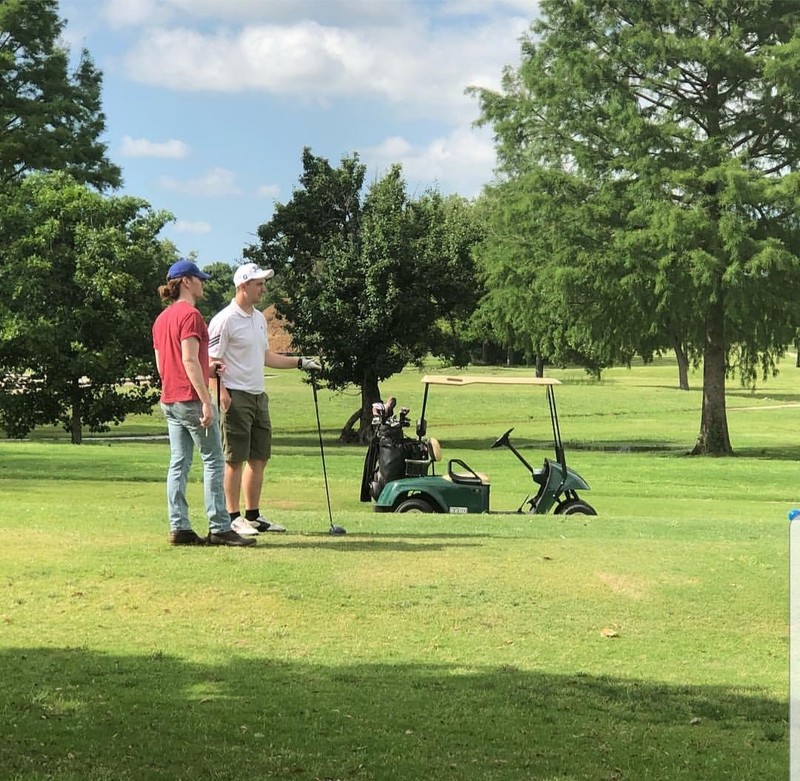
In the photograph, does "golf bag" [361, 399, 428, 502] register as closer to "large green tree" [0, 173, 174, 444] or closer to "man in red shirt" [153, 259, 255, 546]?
"man in red shirt" [153, 259, 255, 546]

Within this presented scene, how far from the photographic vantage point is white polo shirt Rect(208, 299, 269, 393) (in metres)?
8.97

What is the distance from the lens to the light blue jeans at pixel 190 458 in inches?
329

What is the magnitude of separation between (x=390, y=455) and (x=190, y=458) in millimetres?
5413

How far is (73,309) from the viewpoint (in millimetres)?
35438

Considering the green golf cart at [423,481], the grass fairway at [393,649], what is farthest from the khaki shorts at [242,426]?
the green golf cart at [423,481]

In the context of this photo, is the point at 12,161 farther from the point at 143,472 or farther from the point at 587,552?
the point at 587,552

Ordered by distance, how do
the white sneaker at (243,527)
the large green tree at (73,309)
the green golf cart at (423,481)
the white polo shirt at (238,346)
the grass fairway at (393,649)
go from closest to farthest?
the grass fairway at (393,649)
the white polo shirt at (238,346)
the white sneaker at (243,527)
the green golf cart at (423,481)
the large green tree at (73,309)

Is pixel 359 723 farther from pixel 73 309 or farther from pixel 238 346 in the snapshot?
pixel 73 309

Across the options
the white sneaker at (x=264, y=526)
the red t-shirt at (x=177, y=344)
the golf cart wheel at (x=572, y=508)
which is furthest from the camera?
the golf cart wheel at (x=572, y=508)

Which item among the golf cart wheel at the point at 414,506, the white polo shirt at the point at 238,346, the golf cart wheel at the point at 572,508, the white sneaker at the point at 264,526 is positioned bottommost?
the golf cart wheel at the point at 572,508

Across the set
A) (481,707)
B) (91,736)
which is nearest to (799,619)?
(481,707)

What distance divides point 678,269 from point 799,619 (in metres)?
23.4

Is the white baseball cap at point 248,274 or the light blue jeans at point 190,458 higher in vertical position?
the white baseball cap at point 248,274

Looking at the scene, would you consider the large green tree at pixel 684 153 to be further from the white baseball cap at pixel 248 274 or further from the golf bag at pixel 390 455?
the white baseball cap at pixel 248 274
